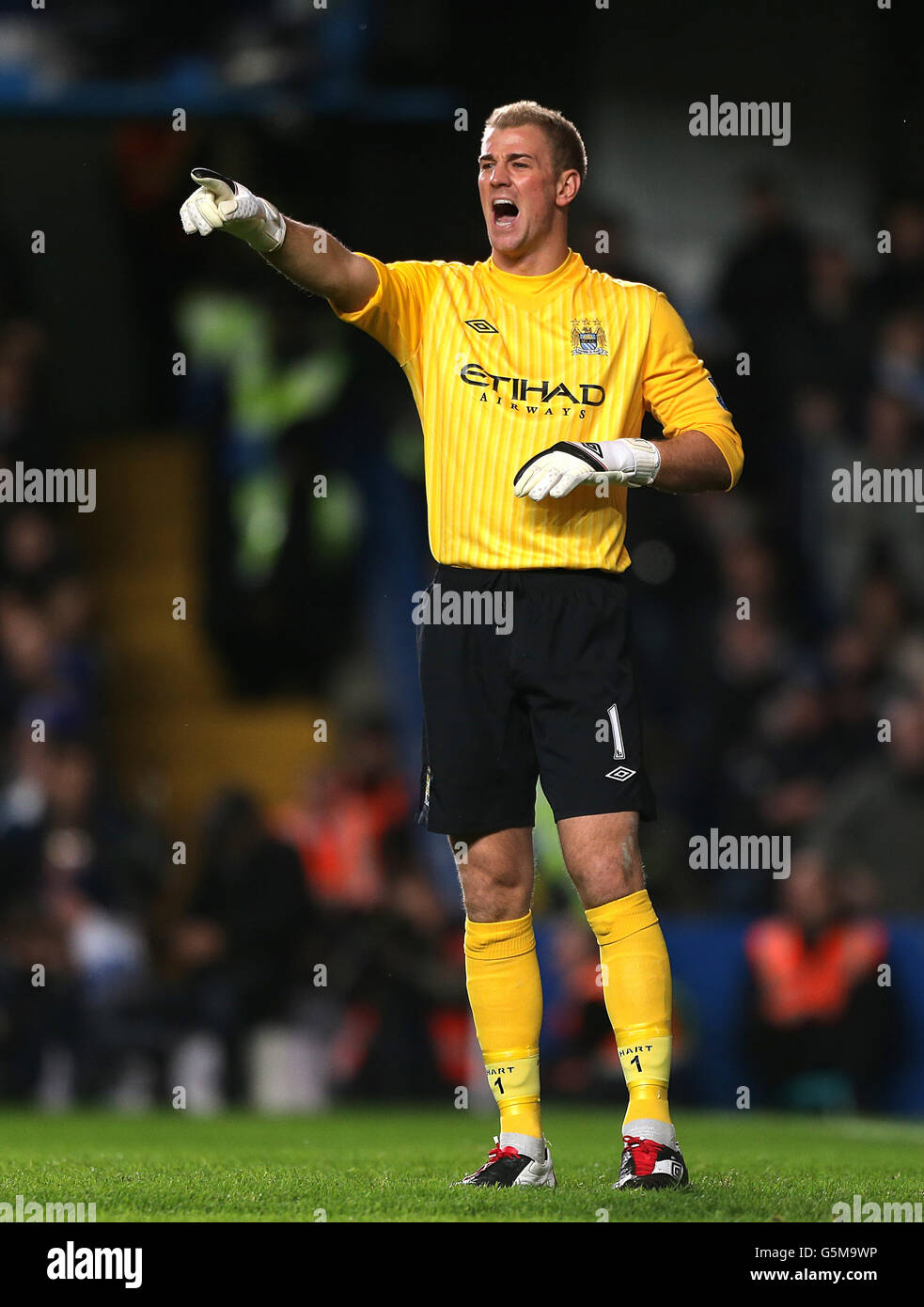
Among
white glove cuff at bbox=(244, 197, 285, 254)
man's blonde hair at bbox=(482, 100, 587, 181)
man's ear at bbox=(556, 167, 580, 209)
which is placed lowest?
white glove cuff at bbox=(244, 197, 285, 254)

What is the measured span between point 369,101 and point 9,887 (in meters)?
5.42

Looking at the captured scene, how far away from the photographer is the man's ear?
16.9ft

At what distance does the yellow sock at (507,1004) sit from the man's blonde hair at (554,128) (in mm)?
1865

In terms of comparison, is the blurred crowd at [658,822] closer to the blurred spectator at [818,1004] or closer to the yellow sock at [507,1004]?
the blurred spectator at [818,1004]

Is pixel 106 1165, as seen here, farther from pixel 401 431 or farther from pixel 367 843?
pixel 401 431

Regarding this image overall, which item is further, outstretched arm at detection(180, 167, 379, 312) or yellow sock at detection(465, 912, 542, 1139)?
yellow sock at detection(465, 912, 542, 1139)

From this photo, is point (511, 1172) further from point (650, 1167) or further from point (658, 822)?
point (658, 822)

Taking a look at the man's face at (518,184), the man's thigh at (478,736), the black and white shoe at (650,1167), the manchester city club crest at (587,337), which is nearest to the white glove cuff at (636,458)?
Result: the manchester city club crest at (587,337)

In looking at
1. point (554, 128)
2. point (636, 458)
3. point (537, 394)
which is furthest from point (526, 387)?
point (554, 128)

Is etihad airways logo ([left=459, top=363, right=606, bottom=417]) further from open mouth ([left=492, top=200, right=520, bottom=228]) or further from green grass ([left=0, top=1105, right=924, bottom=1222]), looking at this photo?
green grass ([left=0, top=1105, right=924, bottom=1222])

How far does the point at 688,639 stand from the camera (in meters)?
11.5

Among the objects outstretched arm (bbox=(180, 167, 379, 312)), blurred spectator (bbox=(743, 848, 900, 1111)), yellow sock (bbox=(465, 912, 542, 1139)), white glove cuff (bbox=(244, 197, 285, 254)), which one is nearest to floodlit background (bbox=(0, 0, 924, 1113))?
blurred spectator (bbox=(743, 848, 900, 1111))

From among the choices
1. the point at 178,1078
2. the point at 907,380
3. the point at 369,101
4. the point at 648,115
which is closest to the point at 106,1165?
the point at 178,1078

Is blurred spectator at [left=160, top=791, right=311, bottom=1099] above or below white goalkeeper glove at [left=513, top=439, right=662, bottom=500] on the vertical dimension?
below
